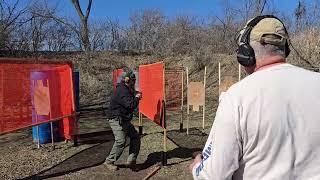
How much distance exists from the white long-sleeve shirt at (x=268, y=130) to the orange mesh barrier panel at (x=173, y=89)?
1372 centimetres

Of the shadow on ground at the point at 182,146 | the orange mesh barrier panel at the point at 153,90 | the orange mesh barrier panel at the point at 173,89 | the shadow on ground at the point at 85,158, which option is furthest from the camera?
the orange mesh barrier panel at the point at 173,89

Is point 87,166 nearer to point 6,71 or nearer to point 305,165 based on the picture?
point 6,71

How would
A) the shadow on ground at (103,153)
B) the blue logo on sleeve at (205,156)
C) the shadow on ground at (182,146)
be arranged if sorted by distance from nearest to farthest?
the blue logo on sleeve at (205,156)
the shadow on ground at (103,153)
the shadow on ground at (182,146)

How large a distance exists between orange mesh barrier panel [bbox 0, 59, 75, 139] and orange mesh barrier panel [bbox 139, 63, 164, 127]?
171cm

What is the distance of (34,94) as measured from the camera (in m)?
9.50

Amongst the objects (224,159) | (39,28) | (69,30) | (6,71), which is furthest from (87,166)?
(69,30)

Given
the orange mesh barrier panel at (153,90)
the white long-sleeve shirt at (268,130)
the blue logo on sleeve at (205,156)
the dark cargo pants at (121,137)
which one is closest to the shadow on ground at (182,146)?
the dark cargo pants at (121,137)

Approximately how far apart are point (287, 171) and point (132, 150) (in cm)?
660

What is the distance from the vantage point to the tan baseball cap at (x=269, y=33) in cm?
218

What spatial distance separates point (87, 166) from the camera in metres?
8.86

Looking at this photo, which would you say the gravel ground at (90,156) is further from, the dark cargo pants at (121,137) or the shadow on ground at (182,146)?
the dark cargo pants at (121,137)

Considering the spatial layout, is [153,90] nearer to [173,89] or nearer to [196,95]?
[196,95]

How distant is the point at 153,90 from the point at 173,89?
6.02m

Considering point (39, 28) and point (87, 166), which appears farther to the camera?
point (39, 28)
